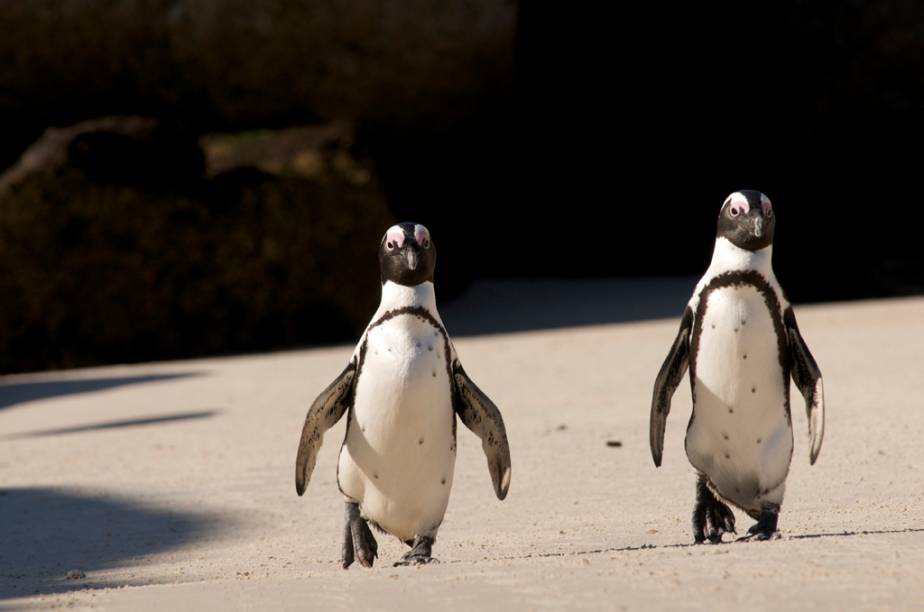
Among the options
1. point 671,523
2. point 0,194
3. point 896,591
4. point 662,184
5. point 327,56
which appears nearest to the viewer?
point 896,591

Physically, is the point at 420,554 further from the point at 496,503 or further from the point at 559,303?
the point at 559,303

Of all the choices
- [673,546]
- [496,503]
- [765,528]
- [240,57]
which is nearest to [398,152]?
[240,57]

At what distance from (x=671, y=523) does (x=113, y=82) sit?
10.7m

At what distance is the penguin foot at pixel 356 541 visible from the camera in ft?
14.6

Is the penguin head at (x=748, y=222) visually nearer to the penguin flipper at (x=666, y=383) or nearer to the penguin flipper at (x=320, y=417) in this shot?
the penguin flipper at (x=666, y=383)

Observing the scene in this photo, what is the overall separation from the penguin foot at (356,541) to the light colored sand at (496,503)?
0.13 m

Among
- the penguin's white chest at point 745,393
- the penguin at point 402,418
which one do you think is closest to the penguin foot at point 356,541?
the penguin at point 402,418

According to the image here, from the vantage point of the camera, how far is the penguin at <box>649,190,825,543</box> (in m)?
4.37

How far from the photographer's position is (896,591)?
A: 323cm

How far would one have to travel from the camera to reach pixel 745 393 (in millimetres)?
4363

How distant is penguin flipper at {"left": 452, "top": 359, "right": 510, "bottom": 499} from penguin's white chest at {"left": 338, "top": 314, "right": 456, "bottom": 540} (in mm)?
74

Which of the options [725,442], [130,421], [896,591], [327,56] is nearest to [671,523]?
[725,442]

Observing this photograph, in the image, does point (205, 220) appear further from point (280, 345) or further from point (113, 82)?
point (113, 82)

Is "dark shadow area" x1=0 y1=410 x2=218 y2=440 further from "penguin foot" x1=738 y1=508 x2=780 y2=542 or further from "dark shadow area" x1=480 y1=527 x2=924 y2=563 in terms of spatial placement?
"penguin foot" x1=738 y1=508 x2=780 y2=542
